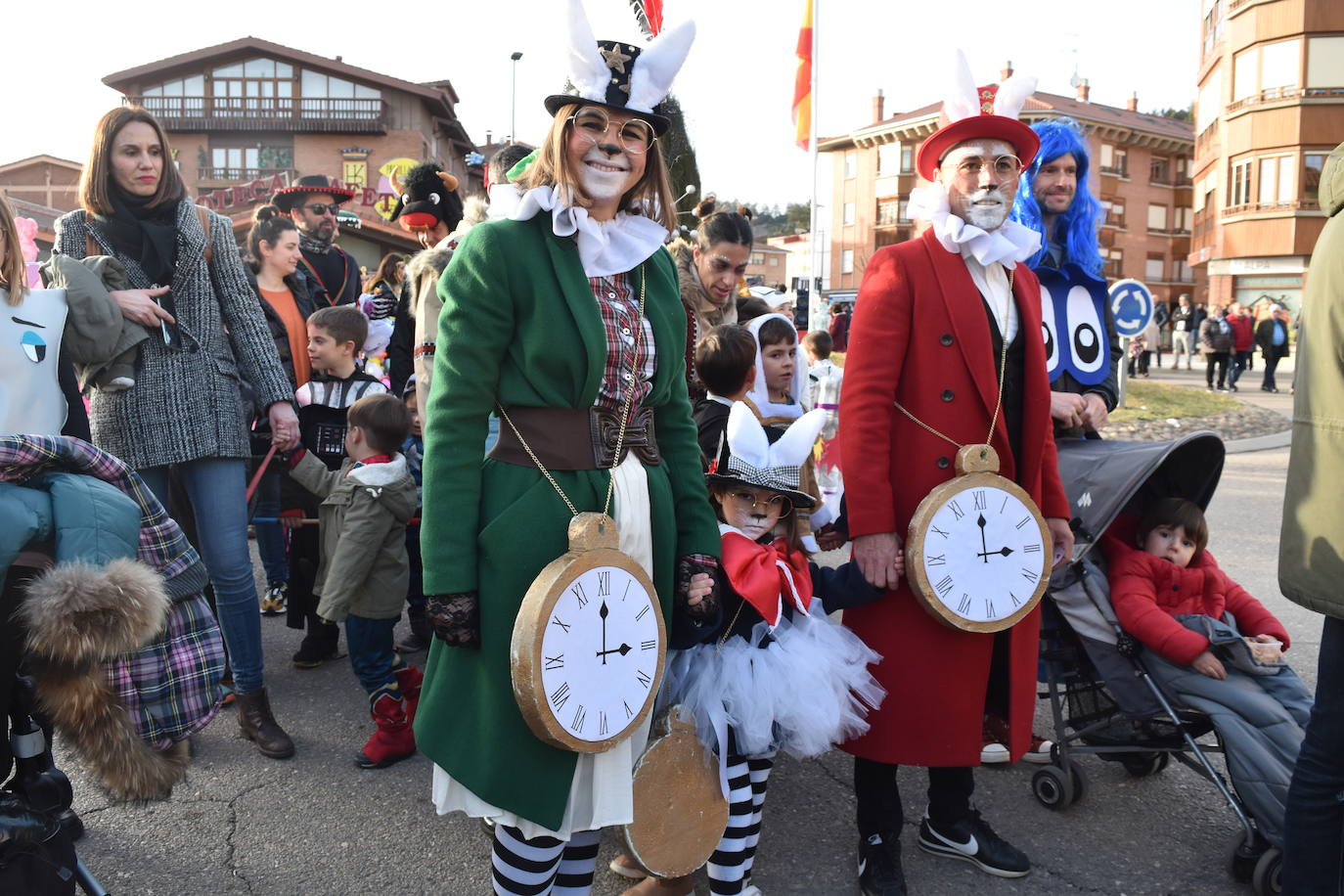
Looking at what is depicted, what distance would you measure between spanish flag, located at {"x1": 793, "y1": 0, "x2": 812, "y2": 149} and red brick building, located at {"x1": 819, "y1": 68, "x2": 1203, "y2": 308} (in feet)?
116

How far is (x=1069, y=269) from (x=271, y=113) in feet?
154

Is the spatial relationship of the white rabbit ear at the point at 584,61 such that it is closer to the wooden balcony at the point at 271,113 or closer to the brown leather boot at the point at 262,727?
the brown leather boot at the point at 262,727

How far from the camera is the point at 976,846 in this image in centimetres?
306

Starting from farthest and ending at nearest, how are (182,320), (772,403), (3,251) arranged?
(772,403) < (182,320) < (3,251)

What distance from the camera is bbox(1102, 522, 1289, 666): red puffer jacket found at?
3242 mm

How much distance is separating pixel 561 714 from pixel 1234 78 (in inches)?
1842

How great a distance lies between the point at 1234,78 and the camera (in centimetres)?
3984

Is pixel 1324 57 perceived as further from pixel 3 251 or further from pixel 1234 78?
pixel 3 251

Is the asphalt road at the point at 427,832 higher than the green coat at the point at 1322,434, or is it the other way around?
the green coat at the point at 1322,434

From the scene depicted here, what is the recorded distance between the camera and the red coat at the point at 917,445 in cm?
285

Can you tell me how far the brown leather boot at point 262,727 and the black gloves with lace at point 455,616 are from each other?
203 cm

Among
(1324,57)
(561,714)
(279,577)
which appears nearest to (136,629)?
(561,714)

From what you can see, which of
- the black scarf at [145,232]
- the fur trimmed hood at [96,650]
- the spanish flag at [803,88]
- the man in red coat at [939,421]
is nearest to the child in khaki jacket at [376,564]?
the black scarf at [145,232]

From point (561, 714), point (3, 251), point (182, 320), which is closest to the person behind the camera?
point (561, 714)
